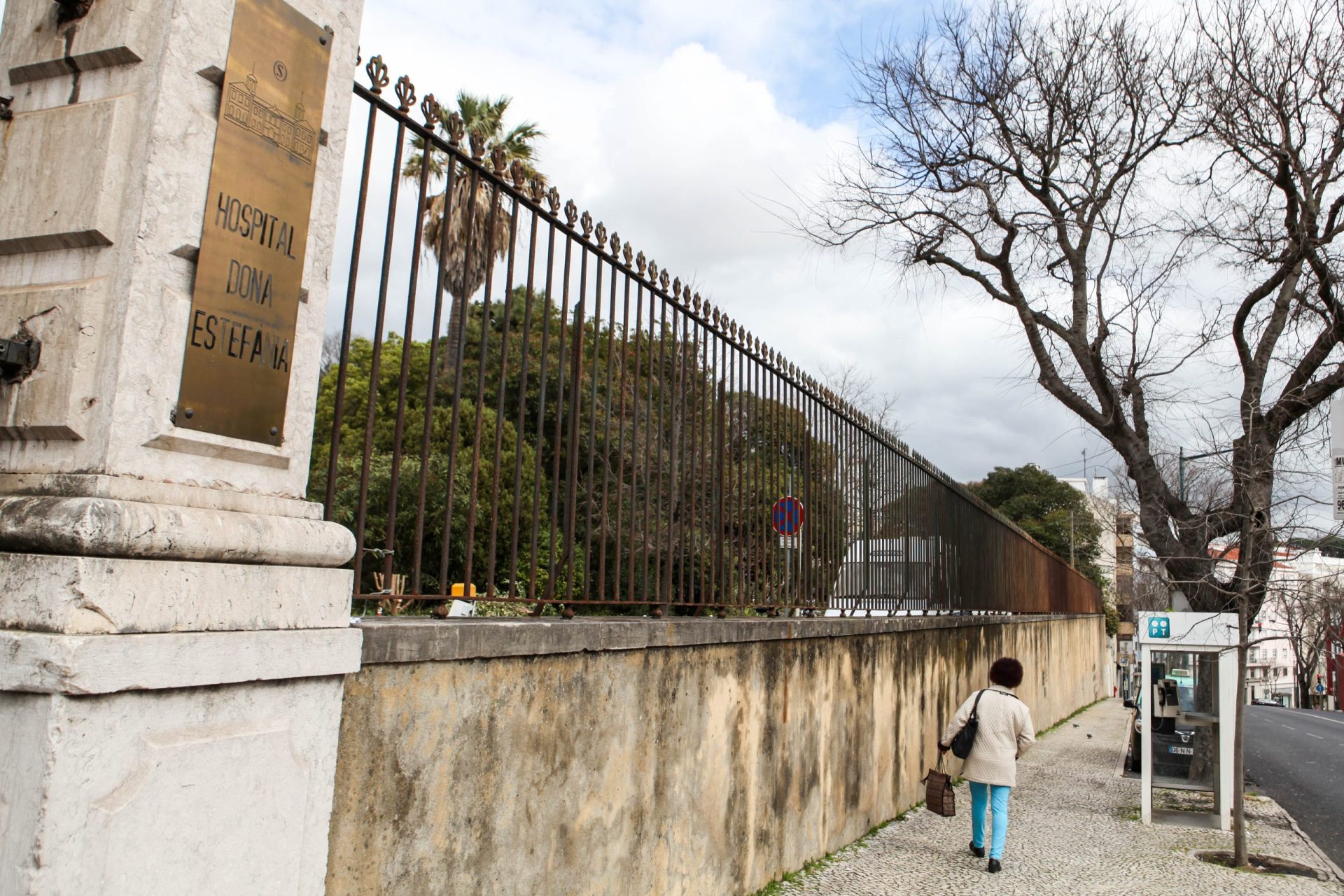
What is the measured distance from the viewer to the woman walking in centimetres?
718

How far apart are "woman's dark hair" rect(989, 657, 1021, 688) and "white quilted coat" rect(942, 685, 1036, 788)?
3.6 inches

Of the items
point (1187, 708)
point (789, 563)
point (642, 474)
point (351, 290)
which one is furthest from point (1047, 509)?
point (351, 290)

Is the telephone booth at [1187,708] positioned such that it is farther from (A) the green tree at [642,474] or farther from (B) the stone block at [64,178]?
(B) the stone block at [64,178]

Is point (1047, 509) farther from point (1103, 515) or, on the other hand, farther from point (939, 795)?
point (939, 795)

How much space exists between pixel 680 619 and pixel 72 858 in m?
3.18

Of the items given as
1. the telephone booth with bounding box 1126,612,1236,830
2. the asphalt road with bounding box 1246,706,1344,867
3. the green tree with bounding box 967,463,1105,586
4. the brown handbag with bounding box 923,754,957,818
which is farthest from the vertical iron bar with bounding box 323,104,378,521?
the green tree with bounding box 967,463,1105,586

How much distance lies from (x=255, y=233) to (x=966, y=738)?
6.48 meters

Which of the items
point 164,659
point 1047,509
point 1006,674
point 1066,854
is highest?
point 1047,509

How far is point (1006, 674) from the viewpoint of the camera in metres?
7.84

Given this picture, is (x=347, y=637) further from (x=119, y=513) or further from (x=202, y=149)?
(x=202, y=149)

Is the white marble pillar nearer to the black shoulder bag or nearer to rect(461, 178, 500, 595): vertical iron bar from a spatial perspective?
rect(461, 178, 500, 595): vertical iron bar

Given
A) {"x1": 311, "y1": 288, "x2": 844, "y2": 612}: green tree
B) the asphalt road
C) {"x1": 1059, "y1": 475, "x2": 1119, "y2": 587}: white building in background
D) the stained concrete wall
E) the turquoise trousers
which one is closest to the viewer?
the stained concrete wall

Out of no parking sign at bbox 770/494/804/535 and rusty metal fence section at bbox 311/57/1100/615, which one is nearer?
rusty metal fence section at bbox 311/57/1100/615

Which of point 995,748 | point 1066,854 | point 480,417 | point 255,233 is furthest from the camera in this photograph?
point 1066,854
